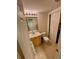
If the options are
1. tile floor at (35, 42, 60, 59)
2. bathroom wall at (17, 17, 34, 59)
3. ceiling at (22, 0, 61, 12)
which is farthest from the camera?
ceiling at (22, 0, 61, 12)

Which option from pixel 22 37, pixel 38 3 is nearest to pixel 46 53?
pixel 38 3

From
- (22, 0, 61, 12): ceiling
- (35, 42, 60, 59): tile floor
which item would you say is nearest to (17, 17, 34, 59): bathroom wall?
(35, 42, 60, 59): tile floor

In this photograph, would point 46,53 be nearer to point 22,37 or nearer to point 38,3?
point 38,3

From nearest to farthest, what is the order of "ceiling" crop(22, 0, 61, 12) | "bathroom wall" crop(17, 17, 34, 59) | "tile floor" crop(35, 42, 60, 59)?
1. "bathroom wall" crop(17, 17, 34, 59)
2. "tile floor" crop(35, 42, 60, 59)
3. "ceiling" crop(22, 0, 61, 12)

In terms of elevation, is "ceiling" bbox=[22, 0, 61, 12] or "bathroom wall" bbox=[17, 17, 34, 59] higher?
"ceiling" bbox=[22, 0, 61, 12]

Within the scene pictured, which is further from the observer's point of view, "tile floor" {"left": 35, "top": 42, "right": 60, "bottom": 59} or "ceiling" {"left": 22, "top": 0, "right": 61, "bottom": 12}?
"ceiling" {"left": 22, "top": 0, "right": 61, "bottom": 12}

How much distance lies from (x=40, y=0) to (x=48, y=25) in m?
2.56

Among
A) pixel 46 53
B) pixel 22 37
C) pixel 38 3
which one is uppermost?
pixel 38 3

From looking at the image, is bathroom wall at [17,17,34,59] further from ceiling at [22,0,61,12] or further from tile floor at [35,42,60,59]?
ceiling at [22,0,61,12]

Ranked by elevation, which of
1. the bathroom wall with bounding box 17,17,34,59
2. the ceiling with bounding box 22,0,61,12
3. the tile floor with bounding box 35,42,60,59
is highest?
the ceiling with bounding box 22,0,61,12
